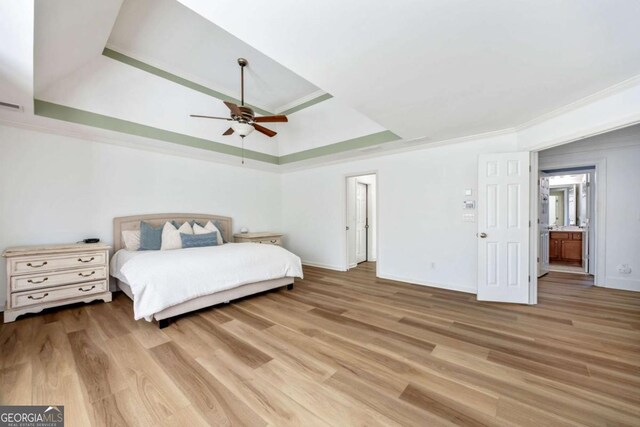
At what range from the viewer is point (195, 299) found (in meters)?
3.01

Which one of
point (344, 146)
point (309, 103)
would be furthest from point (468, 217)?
point (309, 103)

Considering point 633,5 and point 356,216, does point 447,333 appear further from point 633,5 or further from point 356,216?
point 356,216

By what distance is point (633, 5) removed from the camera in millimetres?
1496

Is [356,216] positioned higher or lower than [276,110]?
lower

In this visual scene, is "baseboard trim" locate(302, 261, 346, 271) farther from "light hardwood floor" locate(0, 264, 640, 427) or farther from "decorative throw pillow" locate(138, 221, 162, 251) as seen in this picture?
"decorative throw pillow" locate(138, 221, 162, 251)

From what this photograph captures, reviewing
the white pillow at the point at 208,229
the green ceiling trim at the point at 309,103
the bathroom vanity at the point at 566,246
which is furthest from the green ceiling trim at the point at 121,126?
the bathroom vanity at the point at 566,246

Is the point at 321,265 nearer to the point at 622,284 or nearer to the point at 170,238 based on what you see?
the point at 170,238

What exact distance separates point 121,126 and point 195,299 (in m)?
2.89

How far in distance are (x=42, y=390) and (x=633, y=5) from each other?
4.60 metres

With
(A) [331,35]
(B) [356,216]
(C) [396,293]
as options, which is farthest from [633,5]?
A: (B) [356,216]

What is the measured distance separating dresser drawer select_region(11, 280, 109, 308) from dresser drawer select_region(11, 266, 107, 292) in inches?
2.4

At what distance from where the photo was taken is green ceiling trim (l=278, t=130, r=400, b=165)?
4270mm

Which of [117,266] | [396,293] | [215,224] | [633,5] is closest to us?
[633,5]

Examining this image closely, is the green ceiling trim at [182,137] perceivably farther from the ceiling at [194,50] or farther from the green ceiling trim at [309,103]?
the ceiling at [194,50]
